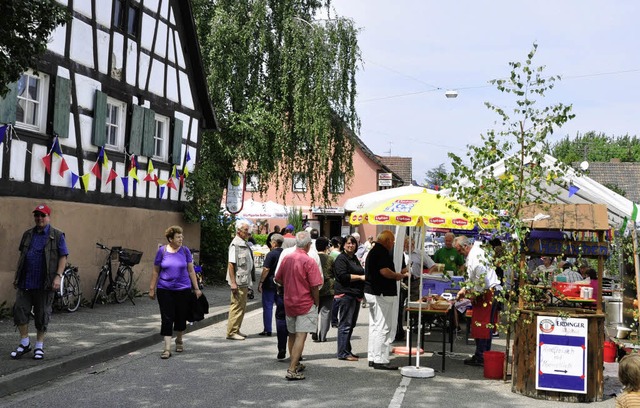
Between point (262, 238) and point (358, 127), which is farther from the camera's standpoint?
point (262, 238)

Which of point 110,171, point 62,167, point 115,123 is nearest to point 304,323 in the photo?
point 62,167

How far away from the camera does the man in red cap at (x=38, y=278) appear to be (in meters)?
9.61

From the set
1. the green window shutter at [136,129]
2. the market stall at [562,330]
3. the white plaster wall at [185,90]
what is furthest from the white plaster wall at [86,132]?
the market stall at [562,330]

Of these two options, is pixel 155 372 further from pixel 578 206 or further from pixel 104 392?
pixel 578 206

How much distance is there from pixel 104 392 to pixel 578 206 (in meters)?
5.70

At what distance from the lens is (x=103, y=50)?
56.1 feet

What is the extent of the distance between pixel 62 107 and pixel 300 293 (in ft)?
25.2

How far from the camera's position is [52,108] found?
588 inches

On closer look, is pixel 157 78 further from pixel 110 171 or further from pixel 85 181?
pixel 85 181

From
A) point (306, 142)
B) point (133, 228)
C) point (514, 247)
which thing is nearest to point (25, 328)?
point (514, 247)

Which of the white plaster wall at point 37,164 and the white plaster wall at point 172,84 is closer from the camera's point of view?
the white plaster wall at point 37,164

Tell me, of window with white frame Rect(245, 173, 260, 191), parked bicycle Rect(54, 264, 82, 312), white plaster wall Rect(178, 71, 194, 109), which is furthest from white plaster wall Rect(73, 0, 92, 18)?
window with white frame Rect(245, 173, 260, 191)

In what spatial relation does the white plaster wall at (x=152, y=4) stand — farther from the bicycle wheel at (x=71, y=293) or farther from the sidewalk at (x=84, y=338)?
the bicycle wheel at (x=71, y=293)

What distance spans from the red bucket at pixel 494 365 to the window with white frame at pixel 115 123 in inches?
413
